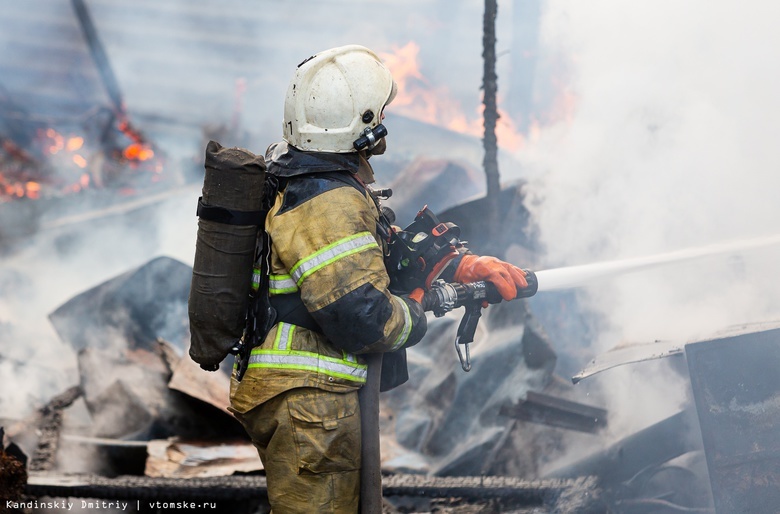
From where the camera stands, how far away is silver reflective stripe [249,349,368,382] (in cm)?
308

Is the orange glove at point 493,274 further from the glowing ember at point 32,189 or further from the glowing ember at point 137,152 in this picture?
the glowing ember at point 32,189

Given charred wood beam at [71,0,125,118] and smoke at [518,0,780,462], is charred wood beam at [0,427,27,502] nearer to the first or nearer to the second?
A: smoke at [518,0,780,462]

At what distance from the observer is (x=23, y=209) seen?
11188mm

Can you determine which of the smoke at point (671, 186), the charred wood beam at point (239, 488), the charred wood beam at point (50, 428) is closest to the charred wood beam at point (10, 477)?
the charred wood beam at point (239, 488)

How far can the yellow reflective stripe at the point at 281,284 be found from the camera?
3105 mm

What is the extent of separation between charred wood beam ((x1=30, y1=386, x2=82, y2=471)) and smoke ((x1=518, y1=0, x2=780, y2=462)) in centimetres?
408

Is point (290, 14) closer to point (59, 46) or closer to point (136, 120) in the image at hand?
point (136, 120)

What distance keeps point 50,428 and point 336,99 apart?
4.67 m

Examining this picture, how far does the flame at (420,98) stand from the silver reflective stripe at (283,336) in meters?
A: 8.93

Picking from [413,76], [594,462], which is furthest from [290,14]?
[594,462]

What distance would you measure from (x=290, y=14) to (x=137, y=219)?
13.8 ft

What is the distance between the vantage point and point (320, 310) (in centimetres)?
293

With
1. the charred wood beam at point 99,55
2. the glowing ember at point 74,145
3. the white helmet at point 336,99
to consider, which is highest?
the charred wood beam at point 99,55

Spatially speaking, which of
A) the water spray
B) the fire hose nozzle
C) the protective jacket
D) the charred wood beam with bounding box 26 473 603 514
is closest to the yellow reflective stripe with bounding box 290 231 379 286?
the protective jacket
